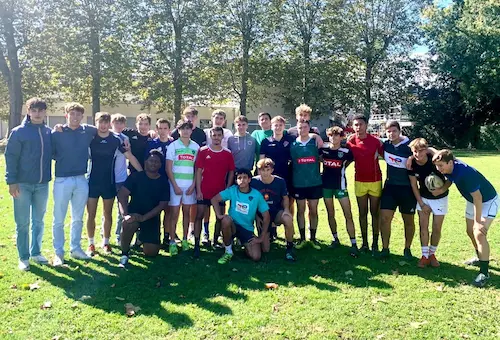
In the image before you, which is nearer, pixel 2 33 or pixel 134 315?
pixel 134 315

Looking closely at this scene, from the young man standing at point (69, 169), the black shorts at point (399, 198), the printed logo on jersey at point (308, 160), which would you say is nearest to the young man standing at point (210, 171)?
the printed logo on jersey at point (308, 160)

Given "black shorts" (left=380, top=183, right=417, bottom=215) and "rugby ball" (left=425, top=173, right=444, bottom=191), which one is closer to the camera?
"rugby ball" (left=425, top=173, right=444, bottom=191)

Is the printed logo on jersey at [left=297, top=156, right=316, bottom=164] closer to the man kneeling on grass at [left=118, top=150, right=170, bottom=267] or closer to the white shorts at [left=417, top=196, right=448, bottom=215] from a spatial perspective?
the white shorts at [left=417, top=196, right=448, bottom=215]

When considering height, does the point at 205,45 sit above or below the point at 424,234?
above

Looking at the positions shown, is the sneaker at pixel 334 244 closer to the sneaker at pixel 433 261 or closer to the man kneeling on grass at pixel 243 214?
the man kneeling on grass at pixel 243 214

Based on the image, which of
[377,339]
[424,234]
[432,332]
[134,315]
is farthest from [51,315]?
[424,234]

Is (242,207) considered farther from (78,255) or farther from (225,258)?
(78,255)

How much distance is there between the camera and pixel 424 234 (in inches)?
240

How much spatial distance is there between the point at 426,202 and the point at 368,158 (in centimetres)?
102

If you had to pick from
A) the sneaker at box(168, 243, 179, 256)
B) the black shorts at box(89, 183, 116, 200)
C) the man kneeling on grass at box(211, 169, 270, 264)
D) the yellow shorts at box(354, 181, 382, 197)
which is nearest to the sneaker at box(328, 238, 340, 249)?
the yellow shorts at box(354, 181, 382, 197)

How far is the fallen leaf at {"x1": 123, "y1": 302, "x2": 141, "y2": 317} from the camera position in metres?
4.51

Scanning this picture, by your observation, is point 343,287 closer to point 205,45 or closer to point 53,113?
point 205,45

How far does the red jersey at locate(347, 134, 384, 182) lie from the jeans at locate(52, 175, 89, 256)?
398cm

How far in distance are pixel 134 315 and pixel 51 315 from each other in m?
0.85
